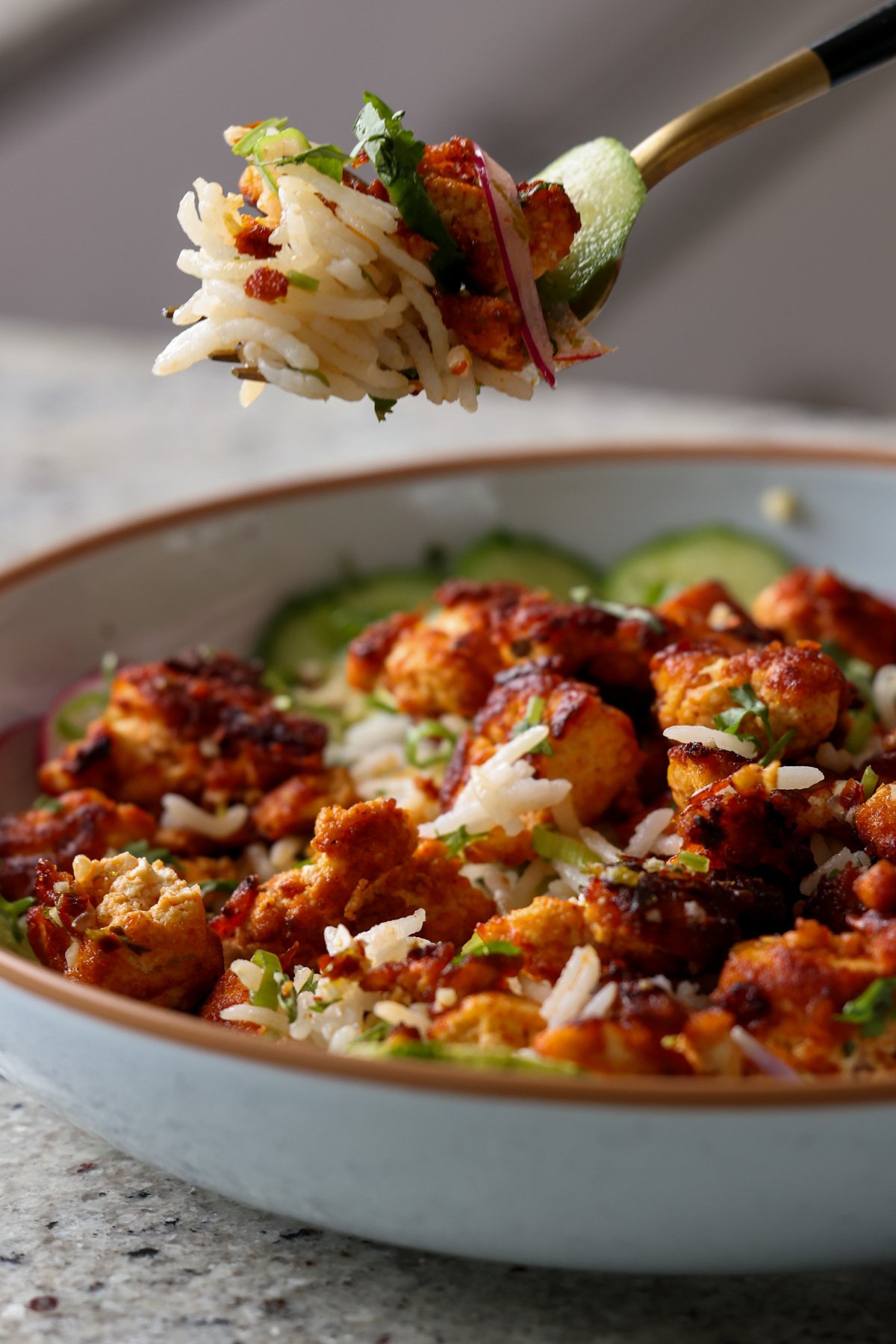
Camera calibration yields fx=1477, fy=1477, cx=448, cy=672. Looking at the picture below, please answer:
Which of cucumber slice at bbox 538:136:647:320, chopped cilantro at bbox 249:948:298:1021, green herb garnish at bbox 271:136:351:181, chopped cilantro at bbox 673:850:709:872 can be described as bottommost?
chopped cilantro at bbox 673:850:709:872

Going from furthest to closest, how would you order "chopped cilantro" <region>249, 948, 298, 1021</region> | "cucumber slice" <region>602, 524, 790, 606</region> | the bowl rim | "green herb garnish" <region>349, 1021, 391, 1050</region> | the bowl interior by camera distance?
"cucumber slice" <region>602, 524, 790, 606</region> → the bowl interior → "chopped cilantro" <region>249, 948, 298, 1021</region> → "green herb garnish" <region>349, 1021, 391, 1050</region> → the bowl rim

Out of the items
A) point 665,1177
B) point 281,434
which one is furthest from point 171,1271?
point 281,434

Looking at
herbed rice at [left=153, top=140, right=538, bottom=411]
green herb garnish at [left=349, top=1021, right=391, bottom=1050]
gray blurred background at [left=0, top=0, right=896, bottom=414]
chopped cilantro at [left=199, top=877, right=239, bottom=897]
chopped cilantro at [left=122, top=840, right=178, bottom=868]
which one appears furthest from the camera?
gray blurred background at [left=0, top=0, right=896, bottom=414]

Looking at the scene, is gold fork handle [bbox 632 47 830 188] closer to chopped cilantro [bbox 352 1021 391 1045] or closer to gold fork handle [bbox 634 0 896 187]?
gold fork handle [bbox 634 0 896 187]

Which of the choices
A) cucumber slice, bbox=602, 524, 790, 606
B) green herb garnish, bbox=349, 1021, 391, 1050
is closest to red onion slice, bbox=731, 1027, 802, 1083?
green herb garnish, bbox=349, 1021, 391, 1050

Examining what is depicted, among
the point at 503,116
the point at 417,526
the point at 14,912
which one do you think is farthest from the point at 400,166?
the point at 503,116

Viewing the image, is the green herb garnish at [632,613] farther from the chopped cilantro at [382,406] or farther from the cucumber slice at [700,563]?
the cucumber slice at [700,563]

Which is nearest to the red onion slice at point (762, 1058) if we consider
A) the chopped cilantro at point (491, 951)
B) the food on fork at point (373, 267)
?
the chopped cilantro at point (491, 951)
